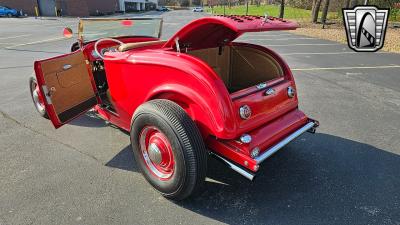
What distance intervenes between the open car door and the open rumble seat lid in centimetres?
128

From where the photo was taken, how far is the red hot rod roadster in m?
2.46

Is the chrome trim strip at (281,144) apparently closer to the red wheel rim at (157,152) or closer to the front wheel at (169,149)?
the front wheel at (169,149)

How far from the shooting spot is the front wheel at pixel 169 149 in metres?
2.42

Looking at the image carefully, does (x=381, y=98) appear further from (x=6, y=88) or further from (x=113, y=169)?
(x=6, y=88)

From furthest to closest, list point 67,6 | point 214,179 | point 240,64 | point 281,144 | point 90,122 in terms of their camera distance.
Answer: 1. point 67,6
2. point 90,122
3. point 240,64
4. point 214,179
5. point 281,144

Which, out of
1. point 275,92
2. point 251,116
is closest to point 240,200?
point 251,116

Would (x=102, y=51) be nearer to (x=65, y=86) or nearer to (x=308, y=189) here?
(x=65, y=86)

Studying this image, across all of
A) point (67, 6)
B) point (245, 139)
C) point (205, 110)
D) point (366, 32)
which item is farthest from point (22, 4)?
point (245, 139)

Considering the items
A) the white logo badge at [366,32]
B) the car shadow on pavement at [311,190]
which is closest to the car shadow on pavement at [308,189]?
the car shadow on pavement at [311,190]

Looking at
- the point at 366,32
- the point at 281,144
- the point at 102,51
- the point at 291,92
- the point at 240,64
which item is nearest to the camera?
the point at 281,144

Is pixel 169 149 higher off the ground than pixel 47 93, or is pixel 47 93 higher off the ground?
pixel 47 93

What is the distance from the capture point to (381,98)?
5.61 metres

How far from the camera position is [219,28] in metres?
3.00

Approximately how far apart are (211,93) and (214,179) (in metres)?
1.04
